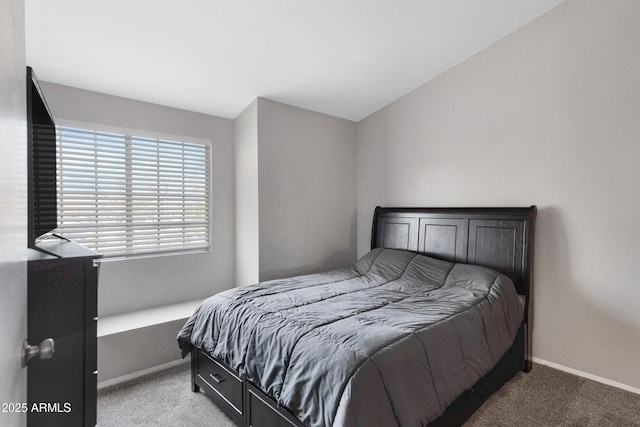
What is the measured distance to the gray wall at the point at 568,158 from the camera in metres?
2.36

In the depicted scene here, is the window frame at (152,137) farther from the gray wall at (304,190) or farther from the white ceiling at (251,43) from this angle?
the gray wall at (304,190)

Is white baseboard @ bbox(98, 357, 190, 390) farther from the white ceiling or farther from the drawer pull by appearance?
the white ceiling

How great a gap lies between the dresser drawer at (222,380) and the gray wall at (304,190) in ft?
3.83

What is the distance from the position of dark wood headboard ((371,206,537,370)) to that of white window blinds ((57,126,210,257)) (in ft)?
7.03

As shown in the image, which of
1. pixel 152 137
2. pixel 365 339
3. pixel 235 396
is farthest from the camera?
pixel 152 137

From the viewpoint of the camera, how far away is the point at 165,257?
318 cm

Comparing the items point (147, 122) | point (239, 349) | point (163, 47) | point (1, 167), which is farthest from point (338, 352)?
point (147, 122)

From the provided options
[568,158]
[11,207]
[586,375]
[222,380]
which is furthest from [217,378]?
[568,158]

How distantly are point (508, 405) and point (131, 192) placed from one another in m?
3.46

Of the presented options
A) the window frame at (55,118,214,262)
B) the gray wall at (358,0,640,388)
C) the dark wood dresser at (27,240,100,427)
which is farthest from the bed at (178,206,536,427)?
the window frame at (55,118,214,262)

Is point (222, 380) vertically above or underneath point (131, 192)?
underneath

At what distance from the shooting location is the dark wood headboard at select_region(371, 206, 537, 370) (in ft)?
8.86

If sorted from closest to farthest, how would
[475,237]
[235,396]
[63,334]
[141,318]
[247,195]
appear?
1. [63,334]
2. [235,396]
3. [141,318]
4. [475,237]
5. [247,195]

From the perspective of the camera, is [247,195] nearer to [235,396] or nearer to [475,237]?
[235,396]
